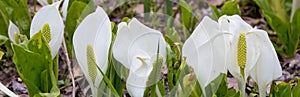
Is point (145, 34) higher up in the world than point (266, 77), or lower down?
higher up

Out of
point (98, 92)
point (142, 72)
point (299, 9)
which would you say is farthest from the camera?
point (299, 9)

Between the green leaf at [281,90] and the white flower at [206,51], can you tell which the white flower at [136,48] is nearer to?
the white flower at [206,51]

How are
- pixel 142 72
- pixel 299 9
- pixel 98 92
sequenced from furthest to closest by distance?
pixel 299 9, pixel 98 92, pixel 142 72

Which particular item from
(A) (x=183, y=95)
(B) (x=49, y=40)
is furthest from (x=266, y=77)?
(B) (x=49, y=40)

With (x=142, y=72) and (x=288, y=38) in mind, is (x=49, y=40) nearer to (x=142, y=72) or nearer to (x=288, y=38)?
(x=142, y=72)

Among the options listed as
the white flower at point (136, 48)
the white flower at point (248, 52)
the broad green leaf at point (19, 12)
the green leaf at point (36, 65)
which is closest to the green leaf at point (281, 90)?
the white flower at point (248, 52)

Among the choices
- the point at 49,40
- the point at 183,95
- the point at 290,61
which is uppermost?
the point at 49,40
